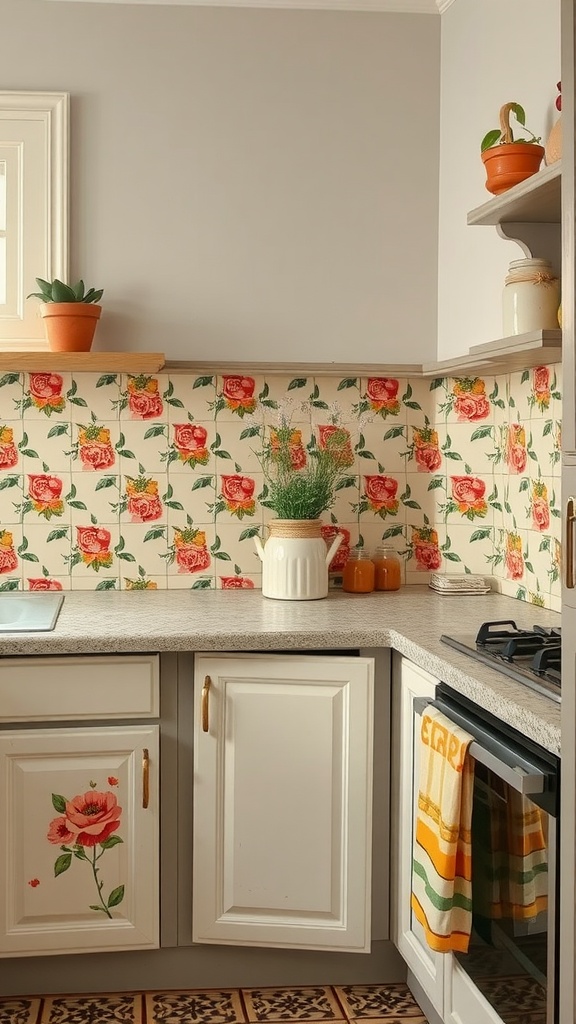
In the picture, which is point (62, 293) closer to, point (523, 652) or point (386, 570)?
point (386, 570)

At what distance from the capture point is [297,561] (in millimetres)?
2891

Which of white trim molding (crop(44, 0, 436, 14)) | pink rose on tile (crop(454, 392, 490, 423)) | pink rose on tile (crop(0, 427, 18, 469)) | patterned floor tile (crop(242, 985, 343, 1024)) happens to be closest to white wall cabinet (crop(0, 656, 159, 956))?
patterned floor tile (crop(242, 985, 343, 1024))

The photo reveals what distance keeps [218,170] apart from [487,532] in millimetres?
1269

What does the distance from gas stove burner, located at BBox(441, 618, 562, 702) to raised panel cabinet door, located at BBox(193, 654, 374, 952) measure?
13.7 inches

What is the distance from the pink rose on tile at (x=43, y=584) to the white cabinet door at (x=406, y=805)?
108cm

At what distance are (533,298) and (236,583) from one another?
4.13 feet

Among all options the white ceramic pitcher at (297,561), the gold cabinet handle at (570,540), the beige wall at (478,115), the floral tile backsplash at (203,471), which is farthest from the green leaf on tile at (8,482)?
the gold cabinet handle at (570,540)

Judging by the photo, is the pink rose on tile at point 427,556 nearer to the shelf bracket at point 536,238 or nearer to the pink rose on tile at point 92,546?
the pink rose on tile at point 92,546

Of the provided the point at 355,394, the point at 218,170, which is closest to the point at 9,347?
the point at 218,170

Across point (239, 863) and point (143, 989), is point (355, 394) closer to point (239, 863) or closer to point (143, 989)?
point (239, 863)

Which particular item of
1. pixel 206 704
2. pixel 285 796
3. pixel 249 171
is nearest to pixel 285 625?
pixel 206 704

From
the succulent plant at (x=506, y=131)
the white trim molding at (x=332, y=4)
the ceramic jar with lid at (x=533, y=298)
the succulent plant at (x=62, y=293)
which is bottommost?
the ceramic jar with lid at (x=533, y=298)

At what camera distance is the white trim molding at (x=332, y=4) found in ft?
9.89

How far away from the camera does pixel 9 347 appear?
9.69ft
